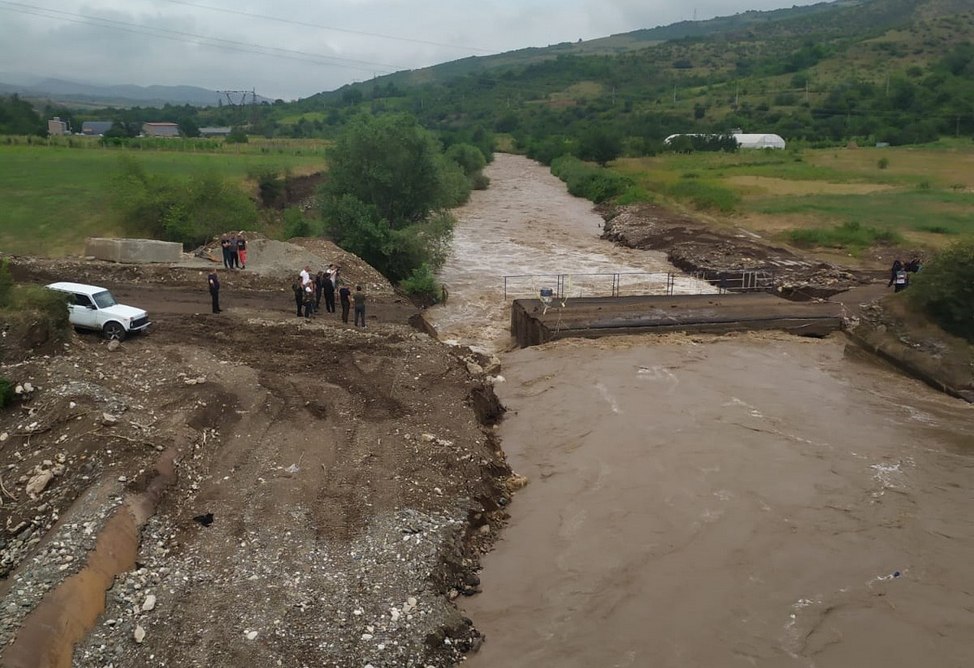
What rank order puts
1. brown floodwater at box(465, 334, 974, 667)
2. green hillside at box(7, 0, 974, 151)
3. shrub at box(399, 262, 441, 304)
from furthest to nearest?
1. green hillside at box(7, 0, 974, 151)
2. shrub at box(399, 262, 441, 304)
3. brown floodwater at box(465, 334, 974, 667)

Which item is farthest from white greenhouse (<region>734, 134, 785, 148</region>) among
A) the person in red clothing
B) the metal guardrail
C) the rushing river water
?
the person in red clothing

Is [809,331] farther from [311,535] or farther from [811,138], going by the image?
[811,138]

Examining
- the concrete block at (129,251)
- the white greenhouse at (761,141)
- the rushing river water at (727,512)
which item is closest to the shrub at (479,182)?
the white greenhouse at (761,141)

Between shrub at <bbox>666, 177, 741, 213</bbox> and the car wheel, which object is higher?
shrub at <bbox>666, 177, 741, 213</bbox>

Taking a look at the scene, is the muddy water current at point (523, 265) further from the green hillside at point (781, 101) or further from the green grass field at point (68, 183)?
the green hillside at point (781, 101)

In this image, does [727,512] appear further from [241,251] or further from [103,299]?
[241,251]

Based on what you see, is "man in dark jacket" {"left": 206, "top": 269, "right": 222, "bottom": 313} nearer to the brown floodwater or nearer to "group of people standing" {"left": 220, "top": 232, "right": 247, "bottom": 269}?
"group of people standing" {"left": 220, "top": 232, "right": 247, "bottom": 269}

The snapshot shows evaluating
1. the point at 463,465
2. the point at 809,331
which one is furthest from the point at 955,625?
the point at 809,331
